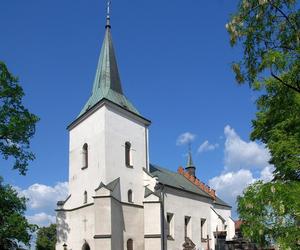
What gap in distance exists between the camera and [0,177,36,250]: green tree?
2089cm

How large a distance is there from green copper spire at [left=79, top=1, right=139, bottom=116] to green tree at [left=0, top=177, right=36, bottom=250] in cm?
1112

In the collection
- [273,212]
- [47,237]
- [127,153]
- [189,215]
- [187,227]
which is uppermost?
[127,153]

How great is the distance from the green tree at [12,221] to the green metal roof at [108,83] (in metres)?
11.0

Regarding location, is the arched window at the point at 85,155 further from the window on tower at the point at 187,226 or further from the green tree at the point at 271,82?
the green tree at the point at 271,82

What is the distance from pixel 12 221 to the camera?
20703mm

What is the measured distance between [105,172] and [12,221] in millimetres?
8901

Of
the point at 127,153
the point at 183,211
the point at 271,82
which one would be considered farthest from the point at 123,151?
the point at 271,82

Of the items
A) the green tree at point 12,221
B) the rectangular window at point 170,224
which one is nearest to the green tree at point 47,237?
the rectangular window at point 170,224

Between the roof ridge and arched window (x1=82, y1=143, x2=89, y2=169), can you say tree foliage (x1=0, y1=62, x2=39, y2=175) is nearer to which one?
arched window (x1=82, y1=143, x2=89, y2=169)

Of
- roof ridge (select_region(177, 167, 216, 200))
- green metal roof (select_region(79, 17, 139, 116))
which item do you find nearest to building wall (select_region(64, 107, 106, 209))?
green metal roof (select_region(79, 17, 139, 116))

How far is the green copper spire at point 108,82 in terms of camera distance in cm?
3231

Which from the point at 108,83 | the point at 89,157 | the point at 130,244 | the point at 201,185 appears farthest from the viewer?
the point at 201,185

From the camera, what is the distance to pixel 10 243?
22.7 m

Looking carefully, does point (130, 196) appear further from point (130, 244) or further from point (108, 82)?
point (108, 82)
